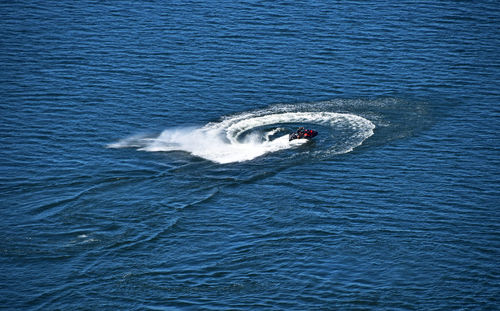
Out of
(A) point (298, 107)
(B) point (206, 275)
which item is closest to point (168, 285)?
(B) point (206, 275)

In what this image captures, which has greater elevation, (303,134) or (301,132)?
(301,132)

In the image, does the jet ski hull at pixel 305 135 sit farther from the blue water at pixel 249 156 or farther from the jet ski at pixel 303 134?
the blue water at pixel 249 156

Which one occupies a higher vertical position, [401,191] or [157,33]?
[157,33]

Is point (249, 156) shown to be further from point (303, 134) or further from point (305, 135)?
point (305, 135)

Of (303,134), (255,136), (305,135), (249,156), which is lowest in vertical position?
(249,156)

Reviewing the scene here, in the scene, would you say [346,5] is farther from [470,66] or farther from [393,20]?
[470,66]

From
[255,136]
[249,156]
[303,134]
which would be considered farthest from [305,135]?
[249,156]
